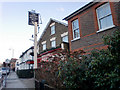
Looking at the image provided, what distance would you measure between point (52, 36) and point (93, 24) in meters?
10.4

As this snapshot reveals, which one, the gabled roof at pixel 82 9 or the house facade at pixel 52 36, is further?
the house facade at pixel 52 36

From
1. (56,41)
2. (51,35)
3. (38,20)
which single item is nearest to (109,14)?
(38,20)

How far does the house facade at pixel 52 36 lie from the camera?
51.9 feet

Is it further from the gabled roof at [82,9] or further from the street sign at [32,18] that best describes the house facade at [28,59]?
→ the gabled roof at [82,9]

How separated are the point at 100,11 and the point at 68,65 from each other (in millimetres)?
6026

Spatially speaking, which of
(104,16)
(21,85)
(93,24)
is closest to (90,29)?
(93,24)

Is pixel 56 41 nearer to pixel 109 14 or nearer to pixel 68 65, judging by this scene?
pixel 109 14

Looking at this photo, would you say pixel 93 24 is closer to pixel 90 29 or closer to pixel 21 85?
pixel 90 29

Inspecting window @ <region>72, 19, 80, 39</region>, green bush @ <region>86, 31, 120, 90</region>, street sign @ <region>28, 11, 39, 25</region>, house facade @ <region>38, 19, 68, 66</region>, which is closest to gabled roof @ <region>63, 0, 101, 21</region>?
window @ <region>72, 19, 80, 39</region>

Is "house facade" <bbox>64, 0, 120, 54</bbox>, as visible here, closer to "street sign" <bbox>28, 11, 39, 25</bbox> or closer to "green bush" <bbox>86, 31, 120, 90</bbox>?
"street sign" <bbox>28, 11, 39, 25</bbox>

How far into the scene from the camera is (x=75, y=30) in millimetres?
10930

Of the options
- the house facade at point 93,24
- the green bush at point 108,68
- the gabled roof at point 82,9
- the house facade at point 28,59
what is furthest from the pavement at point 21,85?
the house facade at point 28,59

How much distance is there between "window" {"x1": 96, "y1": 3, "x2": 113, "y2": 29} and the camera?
8078 millimetres

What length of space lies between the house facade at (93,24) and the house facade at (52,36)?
4535 mm
